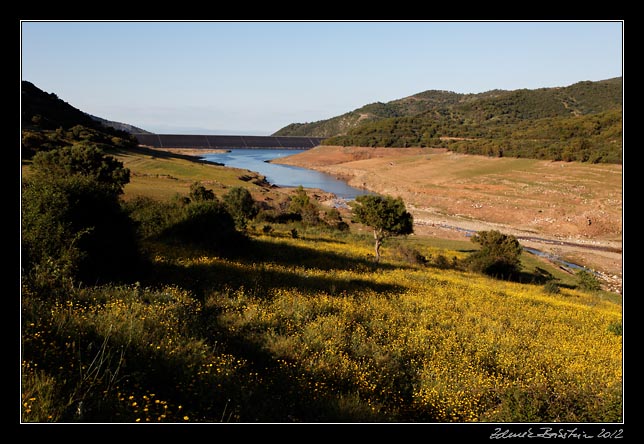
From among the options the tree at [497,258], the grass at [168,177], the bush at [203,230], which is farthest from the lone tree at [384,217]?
the grass at [168,177]

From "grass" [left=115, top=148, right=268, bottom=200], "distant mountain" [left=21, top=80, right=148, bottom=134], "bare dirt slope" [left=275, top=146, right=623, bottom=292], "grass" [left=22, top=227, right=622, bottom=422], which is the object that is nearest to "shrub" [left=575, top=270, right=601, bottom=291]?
"bare dirt slope" [left=275, top=146, right=623, bottom=292]

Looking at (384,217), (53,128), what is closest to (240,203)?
(384,217)

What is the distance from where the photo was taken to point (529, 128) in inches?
4887

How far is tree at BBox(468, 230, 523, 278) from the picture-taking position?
93.4 ft

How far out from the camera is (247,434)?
3719 millimetres

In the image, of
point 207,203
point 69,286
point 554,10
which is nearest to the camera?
point 554,10

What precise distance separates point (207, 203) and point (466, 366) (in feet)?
51.0

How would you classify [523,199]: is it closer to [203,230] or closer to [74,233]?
[203,230]

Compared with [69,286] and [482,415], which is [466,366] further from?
[69,286]

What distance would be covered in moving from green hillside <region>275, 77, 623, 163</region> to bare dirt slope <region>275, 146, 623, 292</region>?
628cm

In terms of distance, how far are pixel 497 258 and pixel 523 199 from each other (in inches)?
1673

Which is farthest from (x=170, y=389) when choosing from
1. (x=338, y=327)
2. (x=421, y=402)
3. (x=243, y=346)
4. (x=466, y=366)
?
(x=466, y=366)

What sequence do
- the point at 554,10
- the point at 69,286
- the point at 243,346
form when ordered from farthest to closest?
1. the point at 69,286
2. the point at 243,346
3. the point at 554,10

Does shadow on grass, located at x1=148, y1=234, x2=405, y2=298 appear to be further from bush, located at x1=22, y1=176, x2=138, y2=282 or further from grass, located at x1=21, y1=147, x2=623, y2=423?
bush, located at x1=22, y1=176, x2=138, y2=282
